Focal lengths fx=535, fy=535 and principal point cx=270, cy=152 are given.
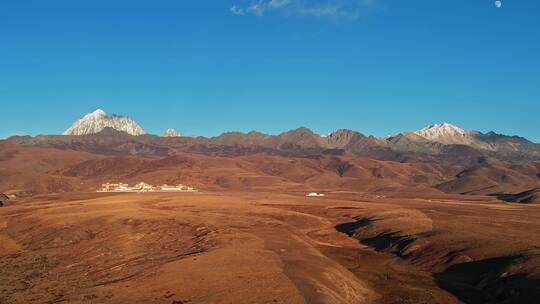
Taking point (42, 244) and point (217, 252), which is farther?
point (42, 244)

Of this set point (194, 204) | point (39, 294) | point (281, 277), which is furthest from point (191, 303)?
point (194, 204)

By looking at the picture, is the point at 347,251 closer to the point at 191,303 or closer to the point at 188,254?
the point at 188,254

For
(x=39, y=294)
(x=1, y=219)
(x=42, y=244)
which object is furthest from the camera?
(x=1, y=219)

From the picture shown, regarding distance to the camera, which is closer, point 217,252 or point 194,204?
point 217,252

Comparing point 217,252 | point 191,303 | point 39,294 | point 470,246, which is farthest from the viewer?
point 470,246

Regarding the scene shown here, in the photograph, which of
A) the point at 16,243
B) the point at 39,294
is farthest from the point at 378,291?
the point at 16,243

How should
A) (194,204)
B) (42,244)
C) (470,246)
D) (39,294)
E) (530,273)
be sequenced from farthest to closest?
(194,204) → (42,244) → (470,246) → (530,273) → (39,294)

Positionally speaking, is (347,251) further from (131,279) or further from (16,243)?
(16,243)
